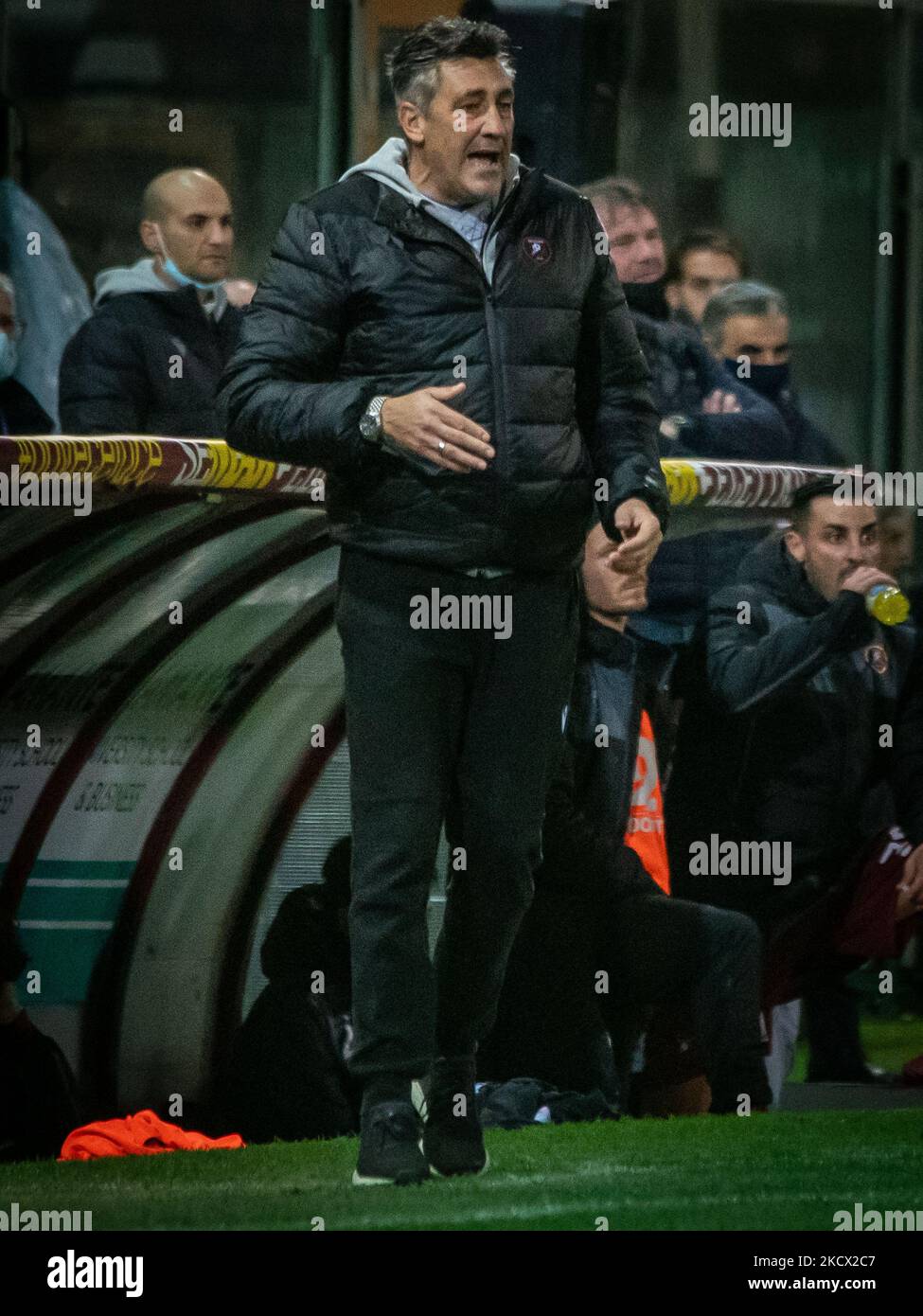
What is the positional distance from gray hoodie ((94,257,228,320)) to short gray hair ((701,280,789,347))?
122 cm

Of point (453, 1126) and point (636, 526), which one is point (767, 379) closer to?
point (636, 526)

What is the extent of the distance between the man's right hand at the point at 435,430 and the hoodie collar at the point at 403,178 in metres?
0.39

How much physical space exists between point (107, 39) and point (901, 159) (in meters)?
2.81

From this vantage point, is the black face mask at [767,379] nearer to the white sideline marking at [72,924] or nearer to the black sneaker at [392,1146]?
the white sideline marking at [72,924]

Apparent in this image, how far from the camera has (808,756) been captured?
6.06m

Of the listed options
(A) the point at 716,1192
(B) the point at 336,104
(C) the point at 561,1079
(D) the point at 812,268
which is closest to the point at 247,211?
(B) the point at 336,104

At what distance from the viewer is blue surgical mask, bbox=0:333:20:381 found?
20.3 ft

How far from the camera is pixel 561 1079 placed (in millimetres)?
5750

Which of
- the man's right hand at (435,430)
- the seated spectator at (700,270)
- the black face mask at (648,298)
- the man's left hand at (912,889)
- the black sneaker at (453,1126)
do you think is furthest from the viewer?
the seated spectator at (700,270)

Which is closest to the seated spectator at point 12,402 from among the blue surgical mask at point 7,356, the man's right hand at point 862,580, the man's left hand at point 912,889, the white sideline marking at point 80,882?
the blue surgical mask at point 7,356

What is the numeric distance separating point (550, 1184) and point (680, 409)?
208cm

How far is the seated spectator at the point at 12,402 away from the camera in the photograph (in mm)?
6133

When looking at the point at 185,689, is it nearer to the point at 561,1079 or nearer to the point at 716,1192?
the point at 561,1079

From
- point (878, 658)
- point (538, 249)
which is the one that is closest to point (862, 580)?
point (878, 658)
